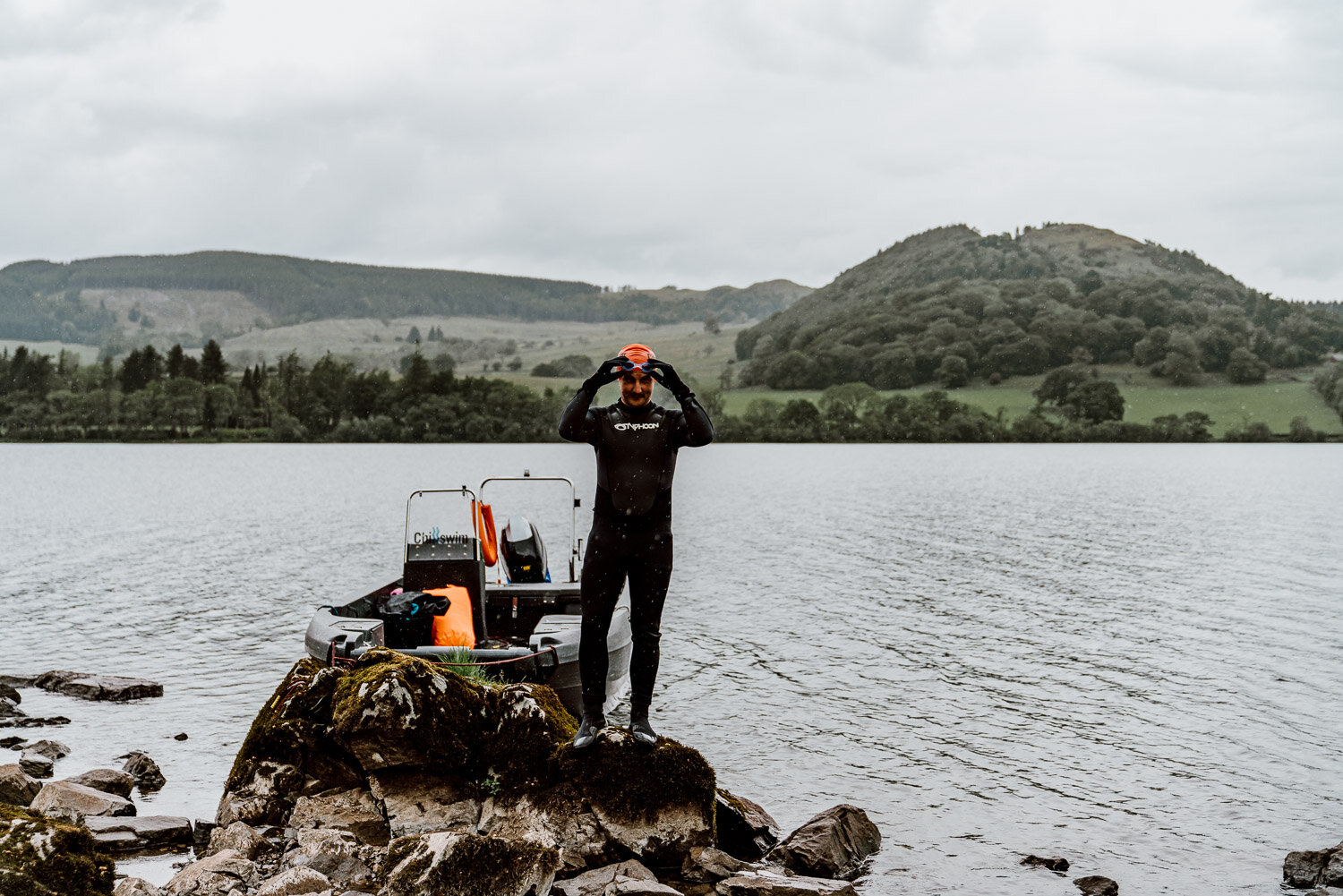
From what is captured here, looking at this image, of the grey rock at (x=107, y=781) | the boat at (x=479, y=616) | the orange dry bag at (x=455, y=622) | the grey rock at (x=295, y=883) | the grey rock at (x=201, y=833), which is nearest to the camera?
the grey rock at (x=295, y=883)

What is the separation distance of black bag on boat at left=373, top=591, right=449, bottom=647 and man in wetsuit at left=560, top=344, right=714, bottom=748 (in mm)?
5065

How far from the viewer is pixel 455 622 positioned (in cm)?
1380

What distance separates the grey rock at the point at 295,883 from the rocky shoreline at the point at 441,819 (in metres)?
0.02

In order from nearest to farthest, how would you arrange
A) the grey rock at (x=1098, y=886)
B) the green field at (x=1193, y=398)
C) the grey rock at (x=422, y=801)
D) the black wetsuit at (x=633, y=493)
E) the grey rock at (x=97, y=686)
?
the black wetsuit at (x=633, y=493)
the grey rock at (x=422, y=801)
the grey rock at (x=1098, y=886)
the grey rock at (x=97, y=686)
the green field at (x=1193, y=398)

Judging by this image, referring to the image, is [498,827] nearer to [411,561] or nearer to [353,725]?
[353,725]

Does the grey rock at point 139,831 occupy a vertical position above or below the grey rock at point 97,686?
above

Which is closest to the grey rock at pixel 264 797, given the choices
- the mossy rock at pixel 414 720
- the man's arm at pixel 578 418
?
the mossy rock at pixel 414 720

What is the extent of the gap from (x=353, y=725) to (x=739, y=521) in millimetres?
44555

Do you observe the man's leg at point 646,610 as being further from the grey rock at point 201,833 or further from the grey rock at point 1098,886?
the grey rock at point 201,833

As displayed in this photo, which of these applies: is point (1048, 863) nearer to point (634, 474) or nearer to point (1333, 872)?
point (1333, 872)

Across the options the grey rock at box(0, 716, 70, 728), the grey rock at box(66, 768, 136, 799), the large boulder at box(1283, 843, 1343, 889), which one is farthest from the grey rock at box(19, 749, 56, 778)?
the large boulder at box(1283, 843, 1343, 889)

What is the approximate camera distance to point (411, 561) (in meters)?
14.8

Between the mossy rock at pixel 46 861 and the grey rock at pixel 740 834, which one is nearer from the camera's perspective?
the mossy rock at pixel 46 861

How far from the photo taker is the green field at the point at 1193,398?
16488 cm
